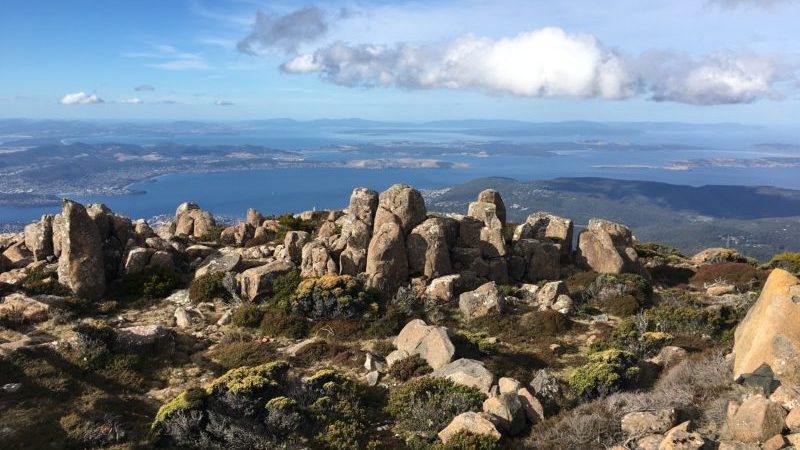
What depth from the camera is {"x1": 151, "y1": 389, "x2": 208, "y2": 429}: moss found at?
12.0 m

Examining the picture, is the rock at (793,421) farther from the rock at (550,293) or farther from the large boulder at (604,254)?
the large boulder at (604,254)

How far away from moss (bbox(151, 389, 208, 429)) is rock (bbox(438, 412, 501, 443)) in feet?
19.9

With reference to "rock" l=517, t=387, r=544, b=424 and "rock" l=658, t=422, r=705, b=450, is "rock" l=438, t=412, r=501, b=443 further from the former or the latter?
"rock" l=658, t=422, r=705, b=450

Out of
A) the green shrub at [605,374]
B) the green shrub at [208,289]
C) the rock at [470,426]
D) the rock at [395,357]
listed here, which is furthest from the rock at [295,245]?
the rock at [470,426]

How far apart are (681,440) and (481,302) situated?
11040mm

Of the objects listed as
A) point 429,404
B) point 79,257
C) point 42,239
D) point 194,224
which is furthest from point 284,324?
point 194,224

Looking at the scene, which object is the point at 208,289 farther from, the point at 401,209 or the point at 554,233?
the point at 554,233

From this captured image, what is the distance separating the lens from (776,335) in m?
12.6


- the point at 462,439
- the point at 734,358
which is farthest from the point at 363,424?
the point at 734,358

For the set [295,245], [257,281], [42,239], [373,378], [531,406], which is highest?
[42,239]

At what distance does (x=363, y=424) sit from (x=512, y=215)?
539ft

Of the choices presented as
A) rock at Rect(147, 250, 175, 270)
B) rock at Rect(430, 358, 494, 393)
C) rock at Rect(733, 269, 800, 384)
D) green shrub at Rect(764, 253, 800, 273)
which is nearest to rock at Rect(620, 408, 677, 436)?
rock at Rect(733, 269, 800, 384)

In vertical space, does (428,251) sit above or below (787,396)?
above

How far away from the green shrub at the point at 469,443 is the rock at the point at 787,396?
608 cm
